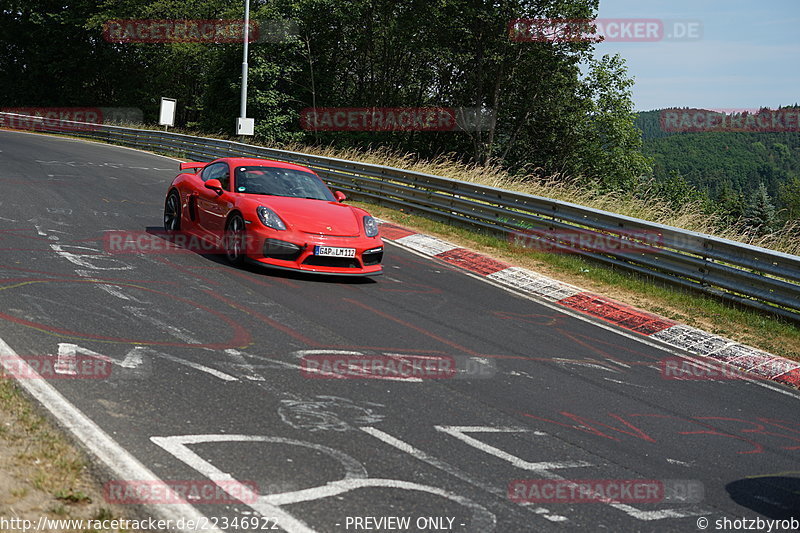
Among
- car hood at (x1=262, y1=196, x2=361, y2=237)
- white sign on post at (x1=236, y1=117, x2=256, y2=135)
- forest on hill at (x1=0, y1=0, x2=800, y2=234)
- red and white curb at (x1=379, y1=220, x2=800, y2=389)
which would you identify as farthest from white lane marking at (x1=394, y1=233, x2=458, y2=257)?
forest on hill at (x1=0, y1=0, x2=800, y2=234)

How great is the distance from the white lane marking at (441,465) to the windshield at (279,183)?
6605 mm

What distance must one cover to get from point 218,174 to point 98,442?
25.5ft

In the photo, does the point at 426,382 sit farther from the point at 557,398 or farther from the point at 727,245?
the point at 727,245

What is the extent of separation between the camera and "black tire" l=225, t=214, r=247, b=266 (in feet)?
34.3

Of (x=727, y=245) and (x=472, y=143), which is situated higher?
(x=472, y=143)

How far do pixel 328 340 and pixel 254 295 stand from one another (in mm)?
1841

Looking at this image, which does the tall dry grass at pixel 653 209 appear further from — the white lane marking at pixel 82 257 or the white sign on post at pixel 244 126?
the white lane marking at pixel 82 257

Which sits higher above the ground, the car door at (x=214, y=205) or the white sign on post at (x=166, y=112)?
the white sign on post at (x=166, y=112)

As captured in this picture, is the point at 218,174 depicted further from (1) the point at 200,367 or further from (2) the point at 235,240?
(1) the point at 200,367

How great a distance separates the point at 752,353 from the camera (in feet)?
31.7

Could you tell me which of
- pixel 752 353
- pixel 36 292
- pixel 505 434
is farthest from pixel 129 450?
pixel 752 353

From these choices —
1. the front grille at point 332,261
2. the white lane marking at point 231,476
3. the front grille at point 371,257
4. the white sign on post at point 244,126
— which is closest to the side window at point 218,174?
the front grille at point 332,261

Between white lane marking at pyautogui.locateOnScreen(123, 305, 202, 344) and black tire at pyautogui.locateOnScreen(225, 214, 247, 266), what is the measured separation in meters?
2.73

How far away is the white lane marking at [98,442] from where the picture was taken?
149 inches
